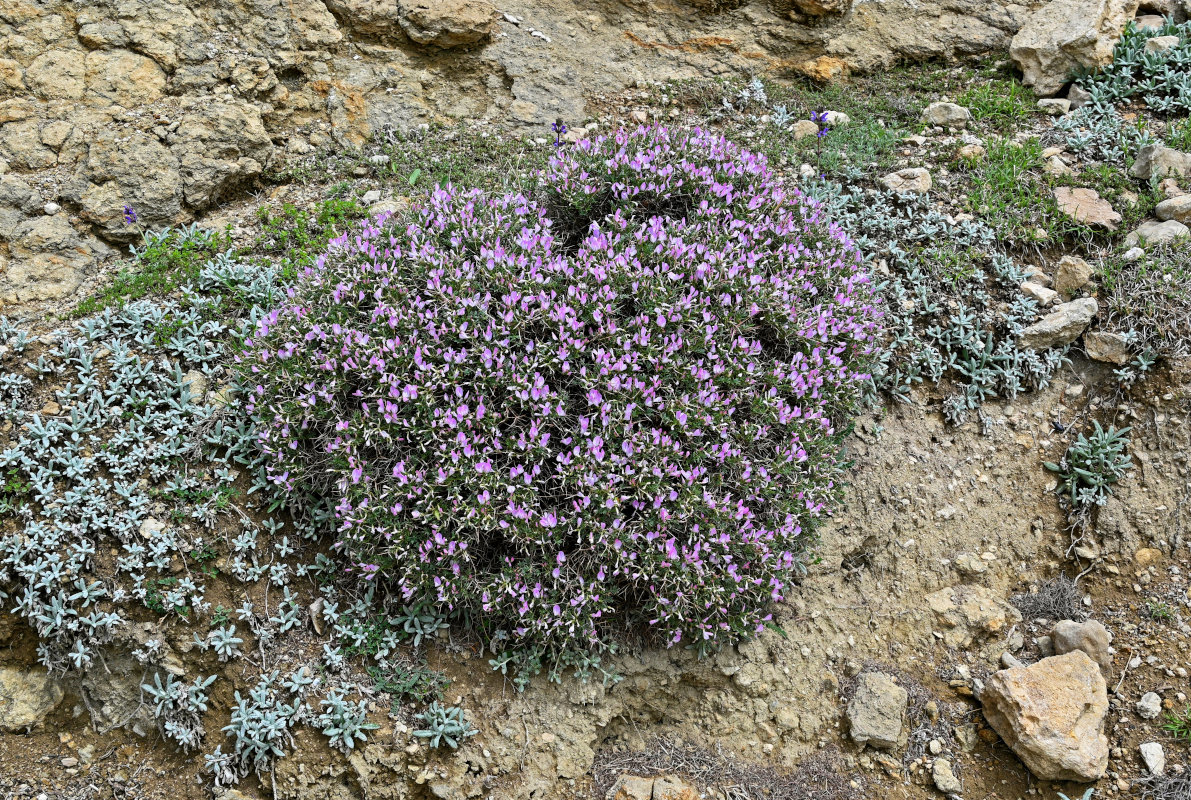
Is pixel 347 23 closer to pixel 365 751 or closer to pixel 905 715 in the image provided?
pixel 365 751

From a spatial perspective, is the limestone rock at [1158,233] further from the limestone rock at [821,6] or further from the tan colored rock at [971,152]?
the limestone rock at [821,6]

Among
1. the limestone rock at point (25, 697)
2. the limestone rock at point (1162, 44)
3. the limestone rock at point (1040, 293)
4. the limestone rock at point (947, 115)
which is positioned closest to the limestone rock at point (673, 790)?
the limestone rock at point (25, 697)

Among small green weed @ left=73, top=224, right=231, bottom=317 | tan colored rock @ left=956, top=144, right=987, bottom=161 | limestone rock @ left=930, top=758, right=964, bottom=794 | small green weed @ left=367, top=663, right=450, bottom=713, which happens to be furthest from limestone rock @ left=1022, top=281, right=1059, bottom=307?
small green weed @ left=73, top=224, right=231, bottom=317

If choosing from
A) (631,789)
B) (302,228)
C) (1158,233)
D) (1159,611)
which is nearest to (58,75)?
(302,228)

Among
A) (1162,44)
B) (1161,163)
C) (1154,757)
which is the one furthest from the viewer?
(1162,44)

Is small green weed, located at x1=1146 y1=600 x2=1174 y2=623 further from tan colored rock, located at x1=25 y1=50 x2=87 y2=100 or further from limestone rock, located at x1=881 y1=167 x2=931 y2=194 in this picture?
tan colored rock, located at x1=25 y1=50 x2=87 y2=100

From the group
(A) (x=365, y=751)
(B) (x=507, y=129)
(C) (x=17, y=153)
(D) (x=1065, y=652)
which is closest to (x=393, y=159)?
(B) (x=507, y=129)

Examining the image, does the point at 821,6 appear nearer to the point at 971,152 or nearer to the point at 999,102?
the point at 999,102
